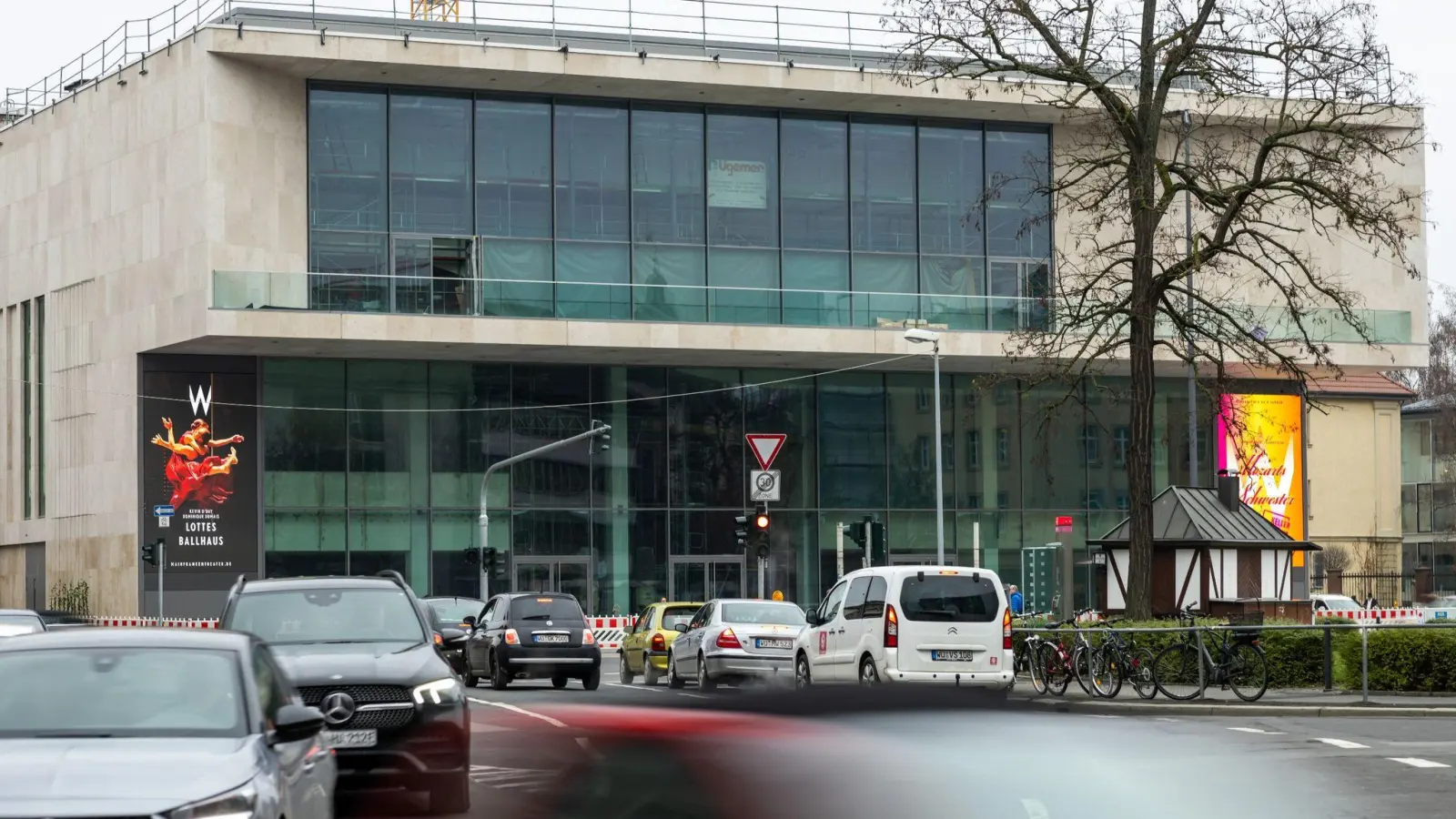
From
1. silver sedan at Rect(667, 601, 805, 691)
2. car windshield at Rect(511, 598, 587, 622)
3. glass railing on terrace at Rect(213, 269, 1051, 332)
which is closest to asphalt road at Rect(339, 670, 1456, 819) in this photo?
car windshield at Rect(511, 598, 587, 622)

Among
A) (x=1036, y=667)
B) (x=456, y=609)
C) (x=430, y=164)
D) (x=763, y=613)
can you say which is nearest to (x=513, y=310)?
(x=430, y=164)

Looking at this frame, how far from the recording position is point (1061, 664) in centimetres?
2753

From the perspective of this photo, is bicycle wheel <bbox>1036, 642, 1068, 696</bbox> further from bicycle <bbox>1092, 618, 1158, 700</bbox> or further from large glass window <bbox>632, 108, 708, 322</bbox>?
large glass window <bbox>632, 108, 708, 322</bbox>

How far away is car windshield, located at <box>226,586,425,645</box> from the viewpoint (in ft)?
49.2

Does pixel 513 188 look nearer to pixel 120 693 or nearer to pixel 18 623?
pixel 18 623

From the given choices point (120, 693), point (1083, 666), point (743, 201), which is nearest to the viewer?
point (120, 693)

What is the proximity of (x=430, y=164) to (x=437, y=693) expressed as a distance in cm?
3785

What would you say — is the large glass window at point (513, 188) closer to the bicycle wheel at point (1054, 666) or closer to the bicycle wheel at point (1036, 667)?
the bicycle wheel at point (1036, 667)

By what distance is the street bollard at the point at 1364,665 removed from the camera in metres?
24.0

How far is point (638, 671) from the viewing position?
35.4 meters

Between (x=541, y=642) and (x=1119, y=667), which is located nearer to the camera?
(x=1119, y=667)

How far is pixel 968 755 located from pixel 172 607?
1800 inches

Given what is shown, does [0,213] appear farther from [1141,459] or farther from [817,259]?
[1141,459]

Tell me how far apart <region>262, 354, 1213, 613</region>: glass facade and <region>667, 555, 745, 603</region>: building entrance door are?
5 cm
